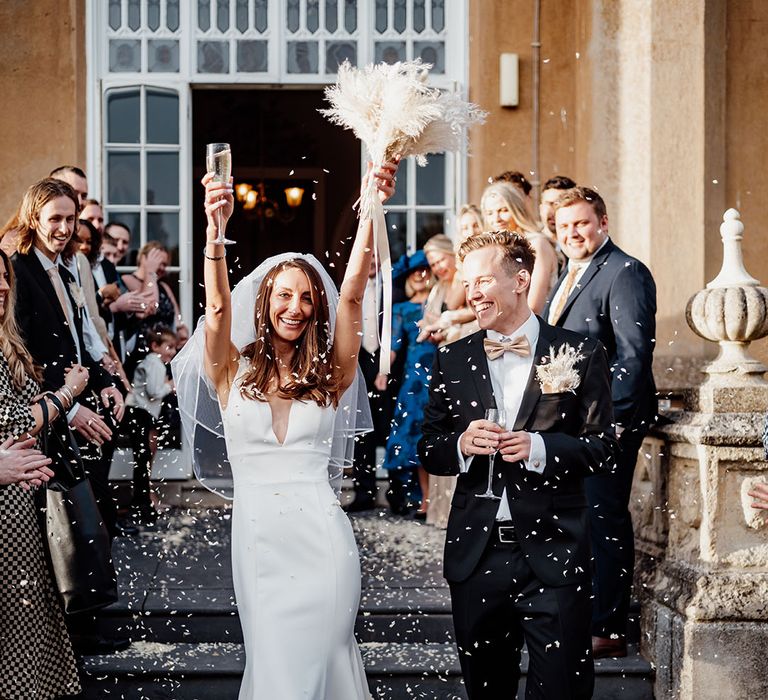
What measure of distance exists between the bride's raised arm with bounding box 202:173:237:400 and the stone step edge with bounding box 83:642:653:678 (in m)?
1.83

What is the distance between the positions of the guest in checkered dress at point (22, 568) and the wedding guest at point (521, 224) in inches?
103

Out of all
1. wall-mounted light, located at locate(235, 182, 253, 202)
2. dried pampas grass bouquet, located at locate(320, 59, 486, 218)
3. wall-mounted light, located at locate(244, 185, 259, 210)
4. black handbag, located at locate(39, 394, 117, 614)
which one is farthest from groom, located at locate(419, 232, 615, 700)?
wall-mounted light, located at locate(244, 185, 259, 210)

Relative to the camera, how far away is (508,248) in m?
4.49

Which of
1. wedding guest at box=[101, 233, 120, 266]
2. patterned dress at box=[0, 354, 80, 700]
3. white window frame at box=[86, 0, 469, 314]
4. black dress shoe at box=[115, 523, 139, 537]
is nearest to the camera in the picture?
patterned dress at box=[0, 354, 80, 700]

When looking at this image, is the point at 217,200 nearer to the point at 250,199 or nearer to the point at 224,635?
the point at 224,635

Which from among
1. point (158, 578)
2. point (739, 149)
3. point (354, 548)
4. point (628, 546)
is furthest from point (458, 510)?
point (739, 149)

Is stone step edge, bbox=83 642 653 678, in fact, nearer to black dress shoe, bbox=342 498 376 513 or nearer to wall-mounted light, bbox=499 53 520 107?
black dress shoe, bbox=342 498 376 513

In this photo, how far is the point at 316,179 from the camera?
666 inches

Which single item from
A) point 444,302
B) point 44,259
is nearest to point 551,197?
point 444,302

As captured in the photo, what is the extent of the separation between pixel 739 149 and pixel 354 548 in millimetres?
5197

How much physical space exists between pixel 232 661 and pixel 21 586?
1.23 m

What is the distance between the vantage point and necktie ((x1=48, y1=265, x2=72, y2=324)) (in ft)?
19.9

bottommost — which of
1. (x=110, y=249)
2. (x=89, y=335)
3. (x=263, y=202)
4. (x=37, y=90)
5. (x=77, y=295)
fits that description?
(x=89, y=335)

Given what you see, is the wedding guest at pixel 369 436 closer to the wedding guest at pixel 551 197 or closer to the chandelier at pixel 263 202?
the wedding guest at pixel 551 197
